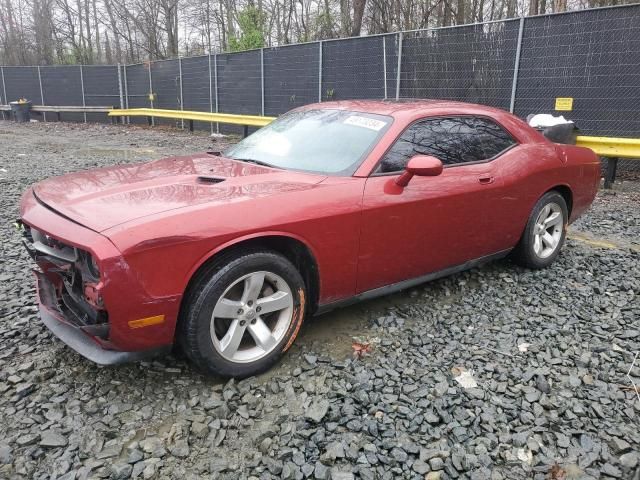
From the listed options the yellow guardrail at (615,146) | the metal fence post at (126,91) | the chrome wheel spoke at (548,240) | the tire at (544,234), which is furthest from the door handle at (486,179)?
the metal fence post at (126,91)

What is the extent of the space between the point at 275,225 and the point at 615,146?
6999 mm

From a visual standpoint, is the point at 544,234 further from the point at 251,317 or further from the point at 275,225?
the point at 251,317

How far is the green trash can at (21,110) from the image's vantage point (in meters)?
21.4

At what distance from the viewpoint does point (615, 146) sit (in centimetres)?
770

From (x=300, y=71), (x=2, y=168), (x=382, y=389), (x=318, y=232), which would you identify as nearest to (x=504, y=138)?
(x=318, y=232)

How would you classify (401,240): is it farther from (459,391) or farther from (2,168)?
(2,168)

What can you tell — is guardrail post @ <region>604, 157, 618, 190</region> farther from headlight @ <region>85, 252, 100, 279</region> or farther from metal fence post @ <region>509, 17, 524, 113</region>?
headlight @ <region>85, 252, 100, 279</region>

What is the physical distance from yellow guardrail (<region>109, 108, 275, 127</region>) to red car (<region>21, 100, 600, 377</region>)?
30.8 ft

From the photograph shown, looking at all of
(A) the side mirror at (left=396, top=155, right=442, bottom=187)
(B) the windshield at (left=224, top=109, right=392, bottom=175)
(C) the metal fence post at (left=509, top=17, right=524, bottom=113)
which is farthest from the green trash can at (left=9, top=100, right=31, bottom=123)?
(A) the side mirror at (left=396, top=155, right=442, bottom=187)

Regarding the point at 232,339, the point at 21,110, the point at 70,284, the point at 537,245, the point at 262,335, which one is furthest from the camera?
the point at 21,110

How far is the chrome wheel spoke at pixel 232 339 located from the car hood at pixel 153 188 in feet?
2.22

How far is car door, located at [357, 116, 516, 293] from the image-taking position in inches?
126

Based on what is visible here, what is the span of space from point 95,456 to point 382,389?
1.44 m

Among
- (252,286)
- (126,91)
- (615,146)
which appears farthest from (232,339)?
(126,91)
